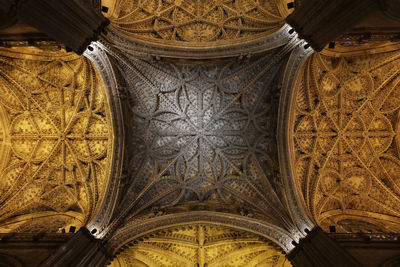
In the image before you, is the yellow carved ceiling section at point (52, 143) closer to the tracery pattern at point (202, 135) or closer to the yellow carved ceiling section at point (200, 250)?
the tracery pattern at point (202, 135)

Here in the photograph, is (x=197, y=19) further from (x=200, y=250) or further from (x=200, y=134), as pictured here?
(x=200, y=250)

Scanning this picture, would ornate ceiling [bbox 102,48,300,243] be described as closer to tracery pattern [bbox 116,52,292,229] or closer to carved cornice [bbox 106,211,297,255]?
tracery pattern [bbox 116,52,292,229]

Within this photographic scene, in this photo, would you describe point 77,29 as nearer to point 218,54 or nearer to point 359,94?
point 218,54

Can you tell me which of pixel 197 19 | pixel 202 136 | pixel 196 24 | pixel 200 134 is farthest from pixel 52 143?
pixel 197 19

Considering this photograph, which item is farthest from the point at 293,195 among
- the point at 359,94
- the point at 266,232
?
the point at 359,94

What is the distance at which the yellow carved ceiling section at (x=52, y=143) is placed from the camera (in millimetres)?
10125

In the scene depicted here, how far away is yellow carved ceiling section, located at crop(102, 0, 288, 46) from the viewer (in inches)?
387

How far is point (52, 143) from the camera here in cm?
1133

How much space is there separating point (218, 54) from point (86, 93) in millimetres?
6954

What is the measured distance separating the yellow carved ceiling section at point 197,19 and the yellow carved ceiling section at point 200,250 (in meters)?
9.80

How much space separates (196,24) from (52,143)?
10017 millimetres

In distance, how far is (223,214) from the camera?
1023 centimetres

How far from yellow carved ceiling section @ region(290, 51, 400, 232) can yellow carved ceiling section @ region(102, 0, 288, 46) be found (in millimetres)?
3168

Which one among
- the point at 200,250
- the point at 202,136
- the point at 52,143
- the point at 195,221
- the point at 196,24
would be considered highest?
the point at 196,24
